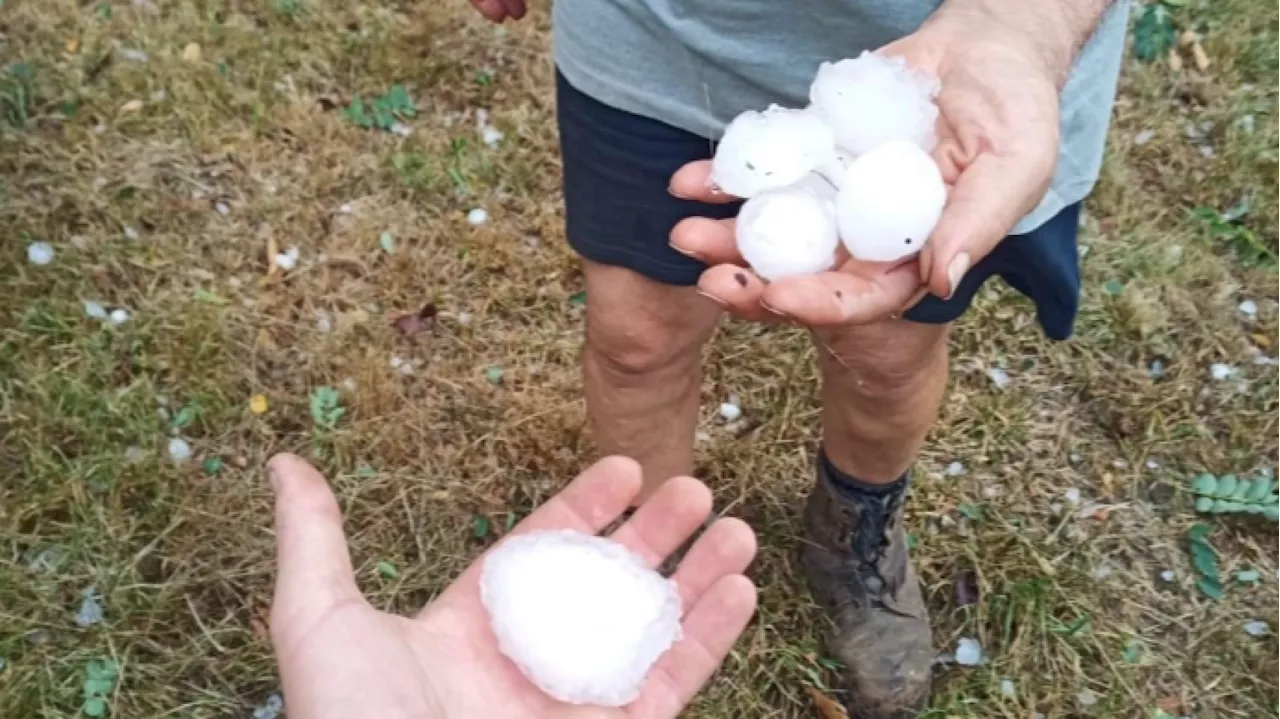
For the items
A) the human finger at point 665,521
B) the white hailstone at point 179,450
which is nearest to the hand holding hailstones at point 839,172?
the human finger at point 665,521

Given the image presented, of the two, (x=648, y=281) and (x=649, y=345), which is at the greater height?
(x=648, y=281)

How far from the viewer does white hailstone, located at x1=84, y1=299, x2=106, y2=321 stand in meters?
2.20

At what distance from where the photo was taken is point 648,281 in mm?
1515

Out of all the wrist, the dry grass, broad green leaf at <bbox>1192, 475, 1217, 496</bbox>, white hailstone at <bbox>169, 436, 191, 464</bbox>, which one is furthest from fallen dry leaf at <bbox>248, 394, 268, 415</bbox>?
broad green leaf at <bbox>1192, 475, 1217, 496</bbox>

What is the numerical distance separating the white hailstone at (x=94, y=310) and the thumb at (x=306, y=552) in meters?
1.24

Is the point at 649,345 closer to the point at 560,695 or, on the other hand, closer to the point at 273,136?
the point at 560,695

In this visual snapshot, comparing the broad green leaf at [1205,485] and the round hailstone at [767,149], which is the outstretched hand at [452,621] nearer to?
the round hailstone at [767,149]

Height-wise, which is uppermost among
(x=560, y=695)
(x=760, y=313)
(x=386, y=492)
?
(x=760, y=313)

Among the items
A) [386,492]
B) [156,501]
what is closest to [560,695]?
[386,492]

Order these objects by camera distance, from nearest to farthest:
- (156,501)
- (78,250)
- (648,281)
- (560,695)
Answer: (560,695)
(648,281)
(156,501)
(78,250)

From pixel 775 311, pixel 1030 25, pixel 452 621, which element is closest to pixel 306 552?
pixel 452 621

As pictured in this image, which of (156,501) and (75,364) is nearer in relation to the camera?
(156,501)

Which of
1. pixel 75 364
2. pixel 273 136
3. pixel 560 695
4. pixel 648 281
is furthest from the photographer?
pixel 273 136

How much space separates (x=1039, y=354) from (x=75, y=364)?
1.76 m
